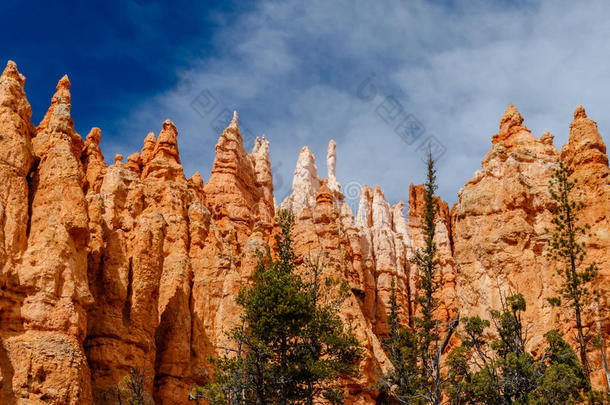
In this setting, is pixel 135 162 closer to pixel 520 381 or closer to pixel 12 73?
pixel 12 73

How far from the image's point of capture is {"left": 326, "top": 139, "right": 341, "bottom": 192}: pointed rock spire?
8844cm

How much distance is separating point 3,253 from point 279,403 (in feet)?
45.2

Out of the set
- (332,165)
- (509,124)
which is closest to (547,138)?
(509,124)

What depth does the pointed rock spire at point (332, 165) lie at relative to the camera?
88.4 metres

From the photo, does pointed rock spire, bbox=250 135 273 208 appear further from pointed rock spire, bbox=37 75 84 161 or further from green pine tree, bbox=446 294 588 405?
green pine tree, bbox=446 294 588 405

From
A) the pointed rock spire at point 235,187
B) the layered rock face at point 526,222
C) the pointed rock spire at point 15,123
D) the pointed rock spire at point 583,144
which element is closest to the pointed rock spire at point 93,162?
the pointed rock spire at point 15,123

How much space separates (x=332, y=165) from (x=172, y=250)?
5465cm

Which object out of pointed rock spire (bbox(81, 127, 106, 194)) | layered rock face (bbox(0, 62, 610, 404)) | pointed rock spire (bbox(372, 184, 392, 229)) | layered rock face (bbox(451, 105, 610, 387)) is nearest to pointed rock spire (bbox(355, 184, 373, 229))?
pointed rock spire (bbox(372, 184, 392, 229))

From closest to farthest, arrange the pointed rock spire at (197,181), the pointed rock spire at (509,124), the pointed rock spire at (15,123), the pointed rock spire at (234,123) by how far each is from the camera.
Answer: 1. the pointed rock spire at (15,123)
2. the pointed rock spire at (197,181)
3. the pointed rock spire at (509,124)
4. the pointed rock spire at (234,123)

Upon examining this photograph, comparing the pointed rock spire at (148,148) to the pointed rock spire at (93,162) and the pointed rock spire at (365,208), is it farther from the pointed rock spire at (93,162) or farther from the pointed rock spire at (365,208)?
the pointed rock spire at (365,208)

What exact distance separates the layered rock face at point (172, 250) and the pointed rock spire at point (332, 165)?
17420 mm

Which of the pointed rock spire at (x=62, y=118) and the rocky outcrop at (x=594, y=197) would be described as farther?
the rocky outcrop at (x=594, y=197)

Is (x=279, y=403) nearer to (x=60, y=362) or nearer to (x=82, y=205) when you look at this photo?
(x=60, y=362)

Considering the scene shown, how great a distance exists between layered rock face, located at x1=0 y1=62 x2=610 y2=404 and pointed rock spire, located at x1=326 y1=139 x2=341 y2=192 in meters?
17.4
